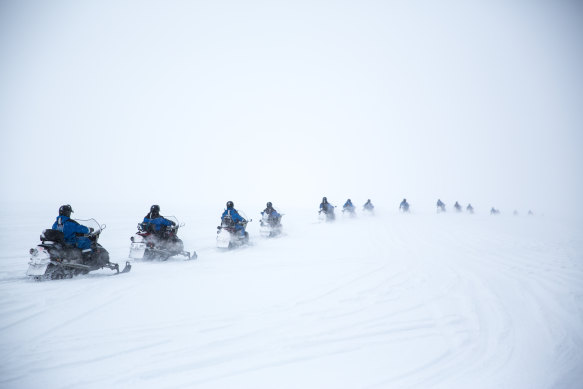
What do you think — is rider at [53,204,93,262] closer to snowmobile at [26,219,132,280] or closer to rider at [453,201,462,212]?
snowmobile at [26,219,132,280]

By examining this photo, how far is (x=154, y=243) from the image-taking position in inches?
330

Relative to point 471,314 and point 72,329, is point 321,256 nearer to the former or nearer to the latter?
point 471,314

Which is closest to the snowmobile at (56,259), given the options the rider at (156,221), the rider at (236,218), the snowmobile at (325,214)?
the rider at (156,221)

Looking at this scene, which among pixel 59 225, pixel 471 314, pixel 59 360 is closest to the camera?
pixel 59 360

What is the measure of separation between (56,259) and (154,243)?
100 inches

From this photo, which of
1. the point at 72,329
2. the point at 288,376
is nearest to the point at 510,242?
the point at 288,376

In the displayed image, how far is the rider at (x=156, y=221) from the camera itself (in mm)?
8422

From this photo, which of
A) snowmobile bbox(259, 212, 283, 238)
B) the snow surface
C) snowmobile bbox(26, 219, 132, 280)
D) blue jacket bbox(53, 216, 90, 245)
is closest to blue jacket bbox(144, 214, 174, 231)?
the snow surface

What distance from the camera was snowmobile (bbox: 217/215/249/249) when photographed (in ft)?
33.1

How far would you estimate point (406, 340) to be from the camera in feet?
12.6

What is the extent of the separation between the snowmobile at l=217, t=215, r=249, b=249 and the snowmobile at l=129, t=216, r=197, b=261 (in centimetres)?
129

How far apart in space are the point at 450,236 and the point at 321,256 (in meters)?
8.66

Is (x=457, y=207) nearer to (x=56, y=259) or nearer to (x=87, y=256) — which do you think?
(x=87, y=256)

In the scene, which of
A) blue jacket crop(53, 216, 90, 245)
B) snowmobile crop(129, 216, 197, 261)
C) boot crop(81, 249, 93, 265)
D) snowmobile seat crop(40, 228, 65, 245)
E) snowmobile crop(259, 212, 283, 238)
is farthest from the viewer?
snowmobile crop(259, 212, 283, 238)
